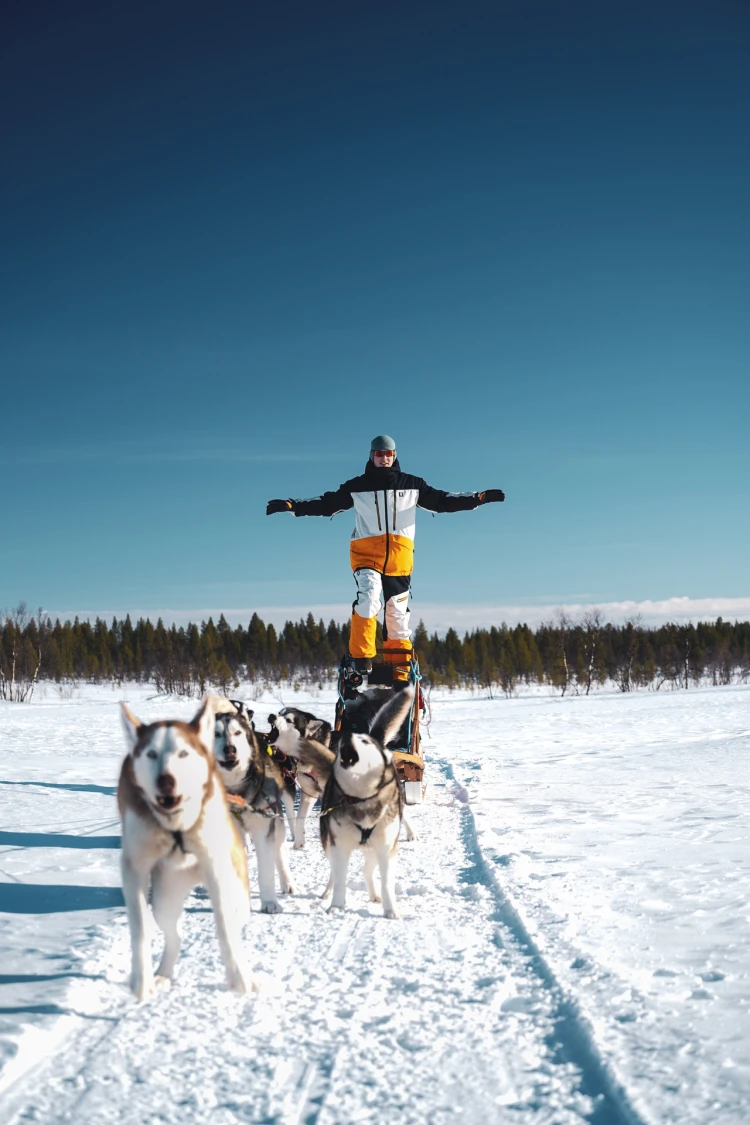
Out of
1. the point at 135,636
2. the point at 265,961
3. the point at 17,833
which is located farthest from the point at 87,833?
the point at 135,636

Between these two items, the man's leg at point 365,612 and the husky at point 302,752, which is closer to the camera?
the husky at point 302,752

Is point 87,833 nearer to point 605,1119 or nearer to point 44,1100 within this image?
point 44,1100

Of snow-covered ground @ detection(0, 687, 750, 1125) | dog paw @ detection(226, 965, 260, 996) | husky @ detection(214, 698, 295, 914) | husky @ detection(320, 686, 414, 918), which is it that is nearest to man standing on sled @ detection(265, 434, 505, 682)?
snow-covered ground @ detection(0, 687, 750, 1125)

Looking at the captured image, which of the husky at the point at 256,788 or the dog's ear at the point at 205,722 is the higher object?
the dog's ear at the point at 205,722

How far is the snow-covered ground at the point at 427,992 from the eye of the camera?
242 centimetres

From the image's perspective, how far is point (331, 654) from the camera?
3182 inches

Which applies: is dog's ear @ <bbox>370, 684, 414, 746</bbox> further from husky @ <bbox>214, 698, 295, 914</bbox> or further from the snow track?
the snow track

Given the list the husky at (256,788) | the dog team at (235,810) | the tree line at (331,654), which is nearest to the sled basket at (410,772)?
the dog team at (235,810)

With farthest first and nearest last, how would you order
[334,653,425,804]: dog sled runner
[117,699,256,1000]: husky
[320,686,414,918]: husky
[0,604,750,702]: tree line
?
[0,604,750,702]: tree line
[334,653,425,804]: dog sled runner
[320,686,414,918]: husky
[117,699,256,1000]: husky

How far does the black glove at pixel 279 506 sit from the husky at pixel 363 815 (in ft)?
11.2

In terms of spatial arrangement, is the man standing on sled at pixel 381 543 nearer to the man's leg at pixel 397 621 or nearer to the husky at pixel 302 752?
the man's leg at pixel 397 621

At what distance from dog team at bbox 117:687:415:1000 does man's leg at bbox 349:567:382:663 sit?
0.47 meters

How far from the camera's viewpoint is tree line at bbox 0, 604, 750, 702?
6750cm

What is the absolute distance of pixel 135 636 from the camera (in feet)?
282
